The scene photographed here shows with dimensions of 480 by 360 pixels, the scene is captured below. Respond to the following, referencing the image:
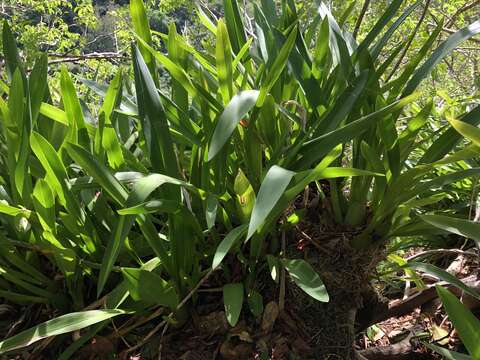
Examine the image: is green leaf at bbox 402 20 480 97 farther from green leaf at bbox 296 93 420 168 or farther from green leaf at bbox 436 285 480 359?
green leaf at bbox 436 285 480 359

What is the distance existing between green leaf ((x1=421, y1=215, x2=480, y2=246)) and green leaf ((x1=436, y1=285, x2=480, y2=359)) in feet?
0.26

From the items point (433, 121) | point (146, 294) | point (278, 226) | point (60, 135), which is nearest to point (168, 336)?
point (146, 294)

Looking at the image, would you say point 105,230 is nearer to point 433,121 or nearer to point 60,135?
point 60,135

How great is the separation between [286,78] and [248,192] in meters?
0.29

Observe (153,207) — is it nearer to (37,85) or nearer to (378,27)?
(37,85)

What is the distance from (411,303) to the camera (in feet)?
2.98

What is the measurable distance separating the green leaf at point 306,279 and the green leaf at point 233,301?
2.9 inches

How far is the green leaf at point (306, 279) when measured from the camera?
60cm

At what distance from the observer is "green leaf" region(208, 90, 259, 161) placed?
0.56 meters

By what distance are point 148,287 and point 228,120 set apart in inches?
9.2

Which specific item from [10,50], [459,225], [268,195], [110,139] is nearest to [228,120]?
[268,195]

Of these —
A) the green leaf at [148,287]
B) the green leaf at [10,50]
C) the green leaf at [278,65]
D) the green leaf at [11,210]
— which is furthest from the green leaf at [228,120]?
the green leaf at [10,50]

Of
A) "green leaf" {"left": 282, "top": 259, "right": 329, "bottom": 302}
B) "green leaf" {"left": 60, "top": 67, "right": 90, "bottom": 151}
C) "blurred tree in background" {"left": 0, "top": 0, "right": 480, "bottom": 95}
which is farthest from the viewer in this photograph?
"blurred tree in background" {"left": 0, "top": 0, "right": 480, "bottom": 95}

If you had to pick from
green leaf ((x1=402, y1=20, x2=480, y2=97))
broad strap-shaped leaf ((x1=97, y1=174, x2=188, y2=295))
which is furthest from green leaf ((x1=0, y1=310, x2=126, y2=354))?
green leaf ((x1=402, y1=20, x2=480, y2=97))
